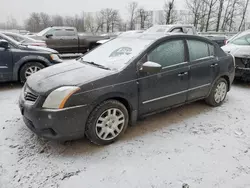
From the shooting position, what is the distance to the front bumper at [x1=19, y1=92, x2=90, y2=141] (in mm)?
2510

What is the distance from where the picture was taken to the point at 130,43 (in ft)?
11.7

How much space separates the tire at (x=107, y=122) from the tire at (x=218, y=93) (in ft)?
7.08

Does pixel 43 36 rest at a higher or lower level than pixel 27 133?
higher

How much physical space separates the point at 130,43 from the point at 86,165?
210 centimetres

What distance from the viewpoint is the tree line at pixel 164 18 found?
34719mm

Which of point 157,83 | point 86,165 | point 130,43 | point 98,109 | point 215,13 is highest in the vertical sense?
point 215,13

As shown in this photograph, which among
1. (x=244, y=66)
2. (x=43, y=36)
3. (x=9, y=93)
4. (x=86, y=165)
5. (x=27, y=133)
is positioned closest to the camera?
(x=86, y=165)

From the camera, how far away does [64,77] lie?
2.85m

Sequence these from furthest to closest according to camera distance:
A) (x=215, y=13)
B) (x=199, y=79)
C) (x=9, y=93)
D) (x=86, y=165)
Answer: (x=215, y=13) < (x=9, y=93) < (x=199, y=79) < (x=86, y=165)

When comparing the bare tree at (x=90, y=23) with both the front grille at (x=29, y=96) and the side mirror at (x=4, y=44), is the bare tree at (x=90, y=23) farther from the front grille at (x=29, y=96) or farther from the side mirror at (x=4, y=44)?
the front grille at (x=29, y=96)

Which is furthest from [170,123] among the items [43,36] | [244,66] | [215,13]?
[215,13]

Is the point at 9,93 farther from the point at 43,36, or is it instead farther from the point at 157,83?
the point at 43,36

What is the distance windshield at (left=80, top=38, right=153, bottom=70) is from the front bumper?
89 cm

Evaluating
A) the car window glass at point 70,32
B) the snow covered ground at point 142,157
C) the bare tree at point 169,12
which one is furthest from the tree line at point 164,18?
the snow covered ground at point 142,157
